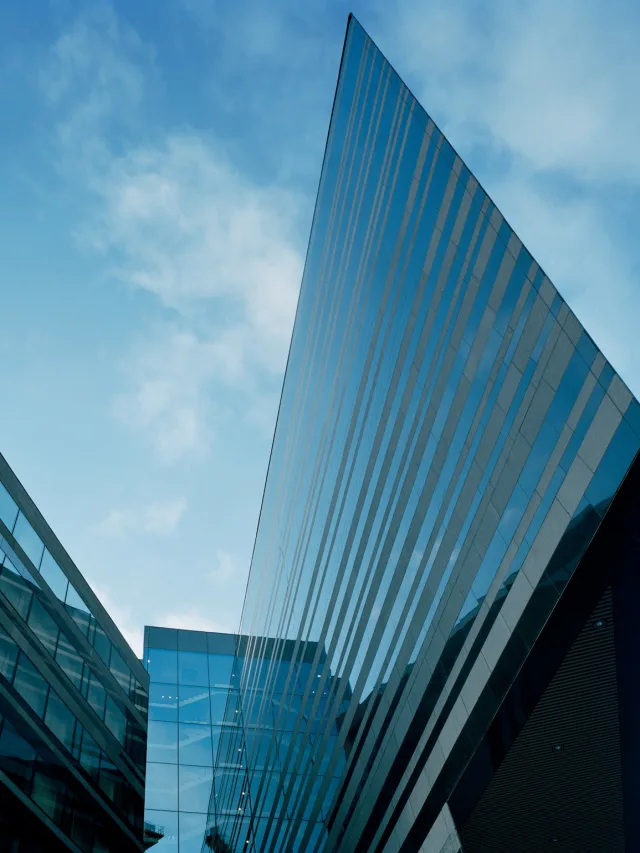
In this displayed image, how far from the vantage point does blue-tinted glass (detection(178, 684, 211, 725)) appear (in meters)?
36.7

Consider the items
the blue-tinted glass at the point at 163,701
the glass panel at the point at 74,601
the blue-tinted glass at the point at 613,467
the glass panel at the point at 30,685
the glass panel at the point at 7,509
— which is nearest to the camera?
the blue-tinted glass at the point at 613,467

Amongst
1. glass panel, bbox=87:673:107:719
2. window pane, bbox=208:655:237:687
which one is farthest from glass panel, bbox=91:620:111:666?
window pane, bbox=208:655:237:687

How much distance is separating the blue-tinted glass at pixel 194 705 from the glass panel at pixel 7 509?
14.6m

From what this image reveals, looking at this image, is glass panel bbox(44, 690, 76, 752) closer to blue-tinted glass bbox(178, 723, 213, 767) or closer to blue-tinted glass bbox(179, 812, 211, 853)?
blue-tinted glass bbox(179, 812, 211, 853)

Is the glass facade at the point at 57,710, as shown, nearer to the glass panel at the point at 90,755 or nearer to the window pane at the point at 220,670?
the glass panel at the point at 90,755

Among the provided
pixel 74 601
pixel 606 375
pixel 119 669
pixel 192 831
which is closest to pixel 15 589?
pixel 74 601

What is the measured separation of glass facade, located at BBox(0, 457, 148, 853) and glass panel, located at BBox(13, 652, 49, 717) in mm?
33

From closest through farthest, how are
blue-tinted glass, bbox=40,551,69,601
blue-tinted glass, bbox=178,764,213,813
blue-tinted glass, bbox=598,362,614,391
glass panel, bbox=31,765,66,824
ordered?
blue-tinted glass, bbox=598,362,614,391 → glass panel, bbox=31,765,66,824 → blue-tinted glass, bbox=40,551,69,601 → blue-tinted glass, bbox=178,764,213,813

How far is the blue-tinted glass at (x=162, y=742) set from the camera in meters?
32.6

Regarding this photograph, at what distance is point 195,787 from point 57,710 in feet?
27.5

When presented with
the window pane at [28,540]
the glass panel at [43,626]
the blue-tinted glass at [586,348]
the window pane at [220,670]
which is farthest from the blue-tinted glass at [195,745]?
the blue-tinted glass at [586,348]

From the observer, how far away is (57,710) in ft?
86.9

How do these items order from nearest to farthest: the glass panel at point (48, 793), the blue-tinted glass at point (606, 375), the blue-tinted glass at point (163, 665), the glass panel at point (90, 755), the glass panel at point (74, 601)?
1. the blue-tinted glass at point (606, 375)
2. the glass panel at point (48, 793)
3. the glass panel at point (90, 755)
4. the glass panel at point (74, 601)
5. the blue-tinted glass at point (163, 665)

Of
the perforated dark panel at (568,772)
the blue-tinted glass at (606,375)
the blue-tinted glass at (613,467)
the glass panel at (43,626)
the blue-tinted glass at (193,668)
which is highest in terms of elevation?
the blue-tinted glass at (193,668)
